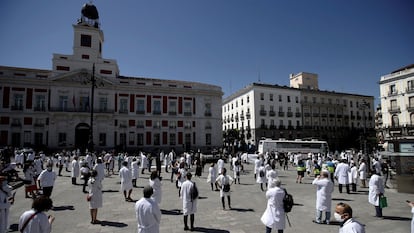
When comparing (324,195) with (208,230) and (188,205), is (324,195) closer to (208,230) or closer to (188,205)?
(208,230)

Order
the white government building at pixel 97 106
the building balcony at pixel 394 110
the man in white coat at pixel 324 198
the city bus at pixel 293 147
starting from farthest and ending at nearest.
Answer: the building balcony at pixel 394 110 < the white government building at pixel 97 106 < the city bus at pixel 293 147 < the man in white coat at pixel 324 198

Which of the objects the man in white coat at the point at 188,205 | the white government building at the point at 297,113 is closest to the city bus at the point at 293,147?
the white government building at the point at 297,113

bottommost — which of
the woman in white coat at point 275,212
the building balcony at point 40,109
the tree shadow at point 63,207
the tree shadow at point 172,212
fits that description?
the tree shadow at point 172,212

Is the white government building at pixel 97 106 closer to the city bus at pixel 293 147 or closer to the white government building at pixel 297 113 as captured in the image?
the white government building at pixel 297 113

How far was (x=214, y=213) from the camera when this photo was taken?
821cm

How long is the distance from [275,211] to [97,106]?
40.8 metres

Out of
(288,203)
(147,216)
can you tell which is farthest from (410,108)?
(147,216)

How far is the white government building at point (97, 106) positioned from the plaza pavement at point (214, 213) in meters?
26.7

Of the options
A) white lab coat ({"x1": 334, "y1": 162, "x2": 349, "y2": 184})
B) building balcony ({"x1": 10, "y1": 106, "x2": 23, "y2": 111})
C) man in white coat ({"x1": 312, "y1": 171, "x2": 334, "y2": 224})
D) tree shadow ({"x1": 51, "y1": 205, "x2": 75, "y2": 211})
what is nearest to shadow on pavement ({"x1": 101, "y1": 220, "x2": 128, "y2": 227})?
tree shadow ({"x1": 51, "y1": 205, "x2": 75, "y2": 211})

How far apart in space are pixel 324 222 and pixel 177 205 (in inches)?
210

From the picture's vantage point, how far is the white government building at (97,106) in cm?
3694

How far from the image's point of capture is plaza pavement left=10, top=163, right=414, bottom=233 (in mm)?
6770

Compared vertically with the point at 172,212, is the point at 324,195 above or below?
above

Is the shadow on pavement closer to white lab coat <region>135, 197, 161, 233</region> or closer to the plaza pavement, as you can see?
the plaza pavement
